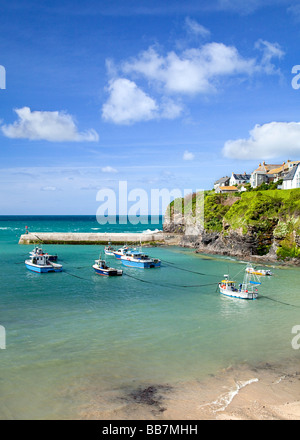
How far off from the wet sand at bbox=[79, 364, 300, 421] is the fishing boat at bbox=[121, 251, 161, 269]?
137ft

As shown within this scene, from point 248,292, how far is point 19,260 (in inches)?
1931

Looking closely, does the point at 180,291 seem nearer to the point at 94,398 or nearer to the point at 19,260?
the point at 94,398

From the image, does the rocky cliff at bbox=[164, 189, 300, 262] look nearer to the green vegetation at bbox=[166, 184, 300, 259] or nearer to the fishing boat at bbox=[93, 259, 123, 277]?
the green vegetation at bbox=[166, 184, 300, 259]

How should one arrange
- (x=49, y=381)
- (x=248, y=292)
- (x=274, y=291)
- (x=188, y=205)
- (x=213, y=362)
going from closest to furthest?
(x=49, y=381), (x=213, y=362), (x=248, y=292), (x=274, y=291), (x=188, y=205)

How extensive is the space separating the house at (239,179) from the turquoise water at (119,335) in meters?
83.7

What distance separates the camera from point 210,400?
1742 centimetres

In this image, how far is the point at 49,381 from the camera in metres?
19.3

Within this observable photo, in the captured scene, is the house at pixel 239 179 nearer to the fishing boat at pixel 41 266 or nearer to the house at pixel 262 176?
the house at pixel 262 176

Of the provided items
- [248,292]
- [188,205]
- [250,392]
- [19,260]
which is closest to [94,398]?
[250,392]

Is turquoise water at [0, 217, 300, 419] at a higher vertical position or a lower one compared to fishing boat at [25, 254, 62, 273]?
lower

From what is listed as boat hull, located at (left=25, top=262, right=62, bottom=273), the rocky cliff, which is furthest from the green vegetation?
boat hull, located at (left=25, top=262, right=62, bottom=273)

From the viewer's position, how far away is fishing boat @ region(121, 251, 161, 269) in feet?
204

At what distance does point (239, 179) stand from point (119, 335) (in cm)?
11257

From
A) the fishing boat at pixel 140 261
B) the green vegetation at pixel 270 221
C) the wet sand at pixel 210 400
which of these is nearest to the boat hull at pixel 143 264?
the fishing boat at pixel 140 261
